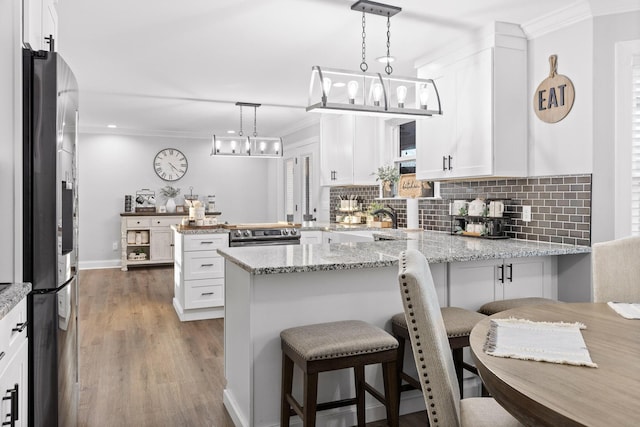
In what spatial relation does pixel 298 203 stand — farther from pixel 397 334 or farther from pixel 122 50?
pixel 397 334

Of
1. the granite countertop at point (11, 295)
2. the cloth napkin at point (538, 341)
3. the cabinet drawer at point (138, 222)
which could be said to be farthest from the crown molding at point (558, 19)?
the cabinet drawer at point (138, 222)

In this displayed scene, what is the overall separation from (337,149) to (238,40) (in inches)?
103

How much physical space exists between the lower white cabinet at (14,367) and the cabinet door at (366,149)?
434cm

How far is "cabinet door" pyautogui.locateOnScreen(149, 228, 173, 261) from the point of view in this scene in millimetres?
8125

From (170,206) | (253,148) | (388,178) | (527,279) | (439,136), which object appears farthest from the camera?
(170,206)

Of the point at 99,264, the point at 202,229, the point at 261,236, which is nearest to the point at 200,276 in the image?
the point at 202,229

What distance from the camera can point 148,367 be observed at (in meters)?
3.40

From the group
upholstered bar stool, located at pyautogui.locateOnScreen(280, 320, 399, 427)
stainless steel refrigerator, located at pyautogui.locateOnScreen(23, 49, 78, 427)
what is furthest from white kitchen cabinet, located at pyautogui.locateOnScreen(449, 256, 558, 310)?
stainless steel refrigerator, located at pyautogui.locateOnScreen(23, 49, 78, 427)

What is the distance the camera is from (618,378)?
1.13m

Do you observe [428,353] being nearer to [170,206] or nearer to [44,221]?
[44,221]

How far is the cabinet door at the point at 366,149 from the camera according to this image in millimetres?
5680

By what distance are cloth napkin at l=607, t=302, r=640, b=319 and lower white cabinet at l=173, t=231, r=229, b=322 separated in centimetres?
366

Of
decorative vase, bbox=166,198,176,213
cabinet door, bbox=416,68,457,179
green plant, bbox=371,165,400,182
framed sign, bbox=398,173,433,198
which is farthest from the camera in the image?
decorative vase, bbox=166,198,176,213

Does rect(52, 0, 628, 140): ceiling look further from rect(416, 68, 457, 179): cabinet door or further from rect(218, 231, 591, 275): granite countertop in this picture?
rect(218, 231, 591, 275): granite countertop
